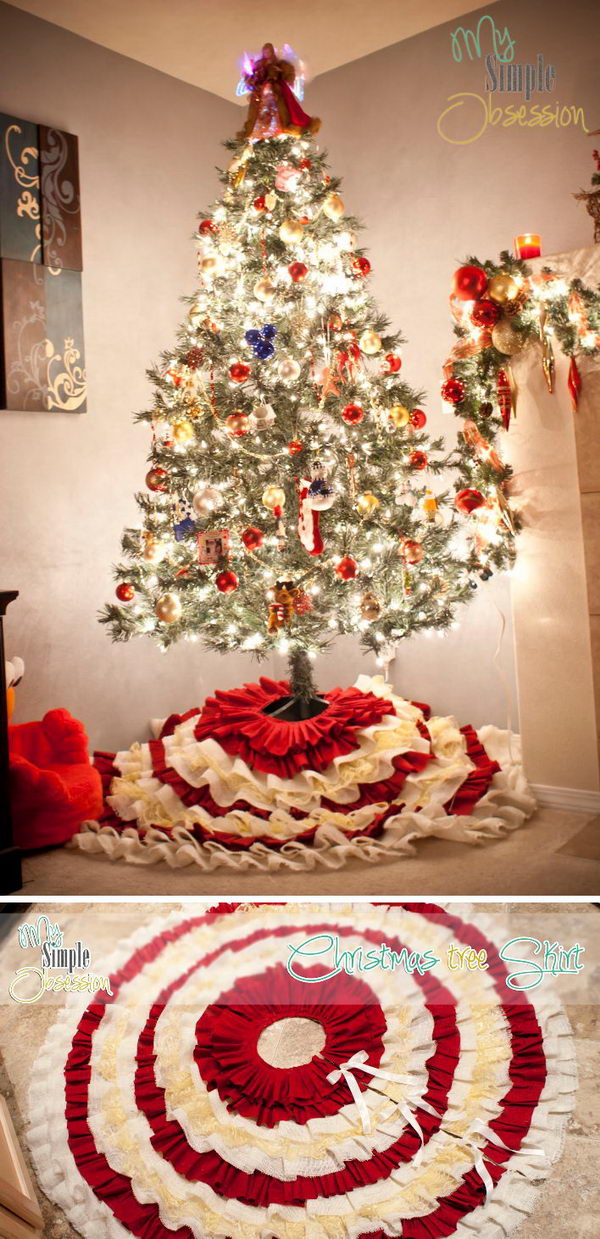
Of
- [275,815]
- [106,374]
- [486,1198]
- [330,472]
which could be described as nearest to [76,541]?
[106,374]

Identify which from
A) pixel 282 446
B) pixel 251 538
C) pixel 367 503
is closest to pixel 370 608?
pixel 367 503

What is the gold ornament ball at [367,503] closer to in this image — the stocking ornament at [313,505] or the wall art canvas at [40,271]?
the stocking ornament at [313,505]

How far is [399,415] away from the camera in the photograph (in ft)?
9.41

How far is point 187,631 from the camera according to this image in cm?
301

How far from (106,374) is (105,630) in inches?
40.9

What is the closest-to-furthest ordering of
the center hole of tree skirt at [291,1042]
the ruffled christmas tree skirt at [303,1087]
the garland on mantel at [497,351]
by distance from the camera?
1. the ruffled christmas tree skirt at [303,1087]
2. the center hole of tree skirt at [291,1042]
3. the garland on mantel at [497,351]

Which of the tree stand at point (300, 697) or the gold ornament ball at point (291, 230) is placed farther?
the tree stand at point (300, 697)

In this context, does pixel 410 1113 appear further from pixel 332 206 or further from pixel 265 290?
pixel 332 206

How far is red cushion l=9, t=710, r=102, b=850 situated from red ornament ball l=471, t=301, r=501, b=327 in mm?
1861

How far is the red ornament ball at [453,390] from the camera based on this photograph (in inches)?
115

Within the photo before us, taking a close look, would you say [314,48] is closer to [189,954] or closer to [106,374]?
[106,374]

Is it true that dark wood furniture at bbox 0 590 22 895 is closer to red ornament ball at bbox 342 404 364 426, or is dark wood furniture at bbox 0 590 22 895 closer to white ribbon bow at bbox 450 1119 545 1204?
red ornament ball at bbox 342 404 364 426

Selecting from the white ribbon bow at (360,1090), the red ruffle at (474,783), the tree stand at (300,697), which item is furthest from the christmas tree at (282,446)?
the white ribbon bow at (360,1090)

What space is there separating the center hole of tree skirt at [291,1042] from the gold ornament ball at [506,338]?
6.70ft
